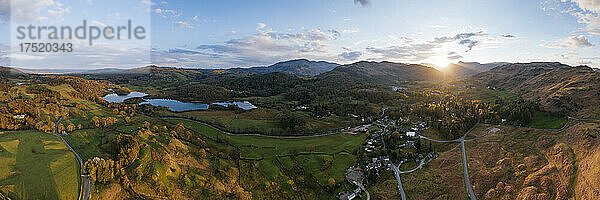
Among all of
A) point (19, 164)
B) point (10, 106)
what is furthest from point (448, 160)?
point (10, 106)

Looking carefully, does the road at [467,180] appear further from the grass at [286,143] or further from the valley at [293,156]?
the grass at [286,143]

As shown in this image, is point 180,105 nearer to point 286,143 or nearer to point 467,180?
point 286,143

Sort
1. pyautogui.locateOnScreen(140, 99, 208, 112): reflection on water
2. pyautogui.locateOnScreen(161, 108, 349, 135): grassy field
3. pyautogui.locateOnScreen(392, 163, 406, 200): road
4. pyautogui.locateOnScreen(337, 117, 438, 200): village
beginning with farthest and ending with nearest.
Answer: pyautogui.locateOnScreen(140, 99, 208, 112): reflection on water
pyautogui.locateOnScreen(161, 108, 349, 135): grassy field
pyautogui.locateOnScreen(337, 117, 438, 200): village
pyautogui.locateOnScreen(392, 163, 406, 200): road

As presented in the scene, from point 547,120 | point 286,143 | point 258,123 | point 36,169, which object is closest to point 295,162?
point 286,143

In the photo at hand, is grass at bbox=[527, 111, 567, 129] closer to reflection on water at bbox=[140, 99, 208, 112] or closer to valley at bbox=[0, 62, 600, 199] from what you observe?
valley at bbox=[0, 62, 600, 199]

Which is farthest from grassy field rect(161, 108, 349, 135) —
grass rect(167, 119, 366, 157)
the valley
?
grass rect(167, 119, 366, 157)

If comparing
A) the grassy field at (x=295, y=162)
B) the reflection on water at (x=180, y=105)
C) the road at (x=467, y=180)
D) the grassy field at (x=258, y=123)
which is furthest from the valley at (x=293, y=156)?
the reflection on water at (x=180, y=105)

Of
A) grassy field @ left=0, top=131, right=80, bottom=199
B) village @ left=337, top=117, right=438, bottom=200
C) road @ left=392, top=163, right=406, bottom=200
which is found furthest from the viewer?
village @ left=337, top=117, right=438, bottom=200

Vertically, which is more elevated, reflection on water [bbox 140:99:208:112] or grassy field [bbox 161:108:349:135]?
reflection on water [bbox 140:99:208:112]
